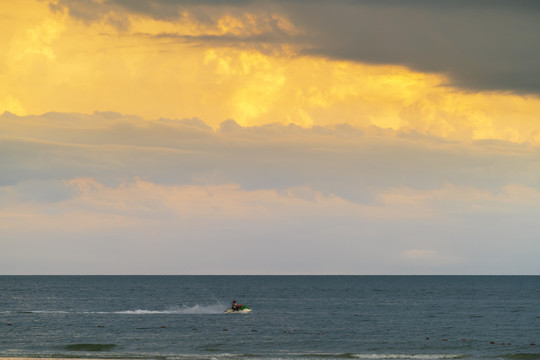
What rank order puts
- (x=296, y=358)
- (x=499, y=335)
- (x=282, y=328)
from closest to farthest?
(x=296, y=358) → (x=499, y=335) → (x=282, y=328)

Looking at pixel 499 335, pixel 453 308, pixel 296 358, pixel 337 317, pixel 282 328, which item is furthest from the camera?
pixel 453 308

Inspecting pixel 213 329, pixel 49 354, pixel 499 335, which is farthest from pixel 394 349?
pixel 49 354

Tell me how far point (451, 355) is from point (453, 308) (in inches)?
2593

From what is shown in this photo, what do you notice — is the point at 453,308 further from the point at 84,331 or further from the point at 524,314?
the point at 84,331

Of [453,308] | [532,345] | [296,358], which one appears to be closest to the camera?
[296,358]

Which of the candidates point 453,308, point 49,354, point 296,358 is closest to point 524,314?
point 453,308

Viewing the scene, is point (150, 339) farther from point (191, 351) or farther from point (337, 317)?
point (337, 317)

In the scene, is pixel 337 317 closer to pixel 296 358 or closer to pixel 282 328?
pixel 282 328

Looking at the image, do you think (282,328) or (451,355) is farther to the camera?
(282,328)

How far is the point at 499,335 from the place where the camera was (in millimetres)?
81750

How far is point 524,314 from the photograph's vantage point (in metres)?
113

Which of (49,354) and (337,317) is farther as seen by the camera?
(337,317)

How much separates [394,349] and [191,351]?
20386mm

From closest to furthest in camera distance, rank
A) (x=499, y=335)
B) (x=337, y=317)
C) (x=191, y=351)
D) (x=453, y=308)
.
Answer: (x=191, y=351), (x=499, y=335), (x=337, y=317), (x=453, y=308)
